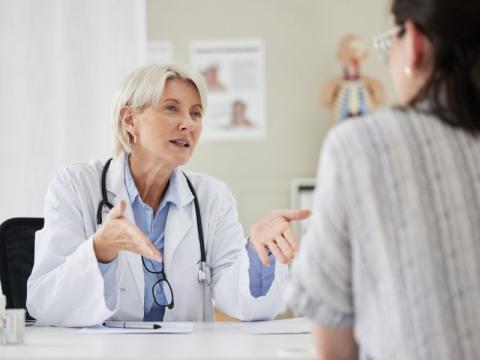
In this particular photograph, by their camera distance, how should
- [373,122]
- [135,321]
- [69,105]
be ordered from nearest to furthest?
[373,122] < [135,321] < [69,105]

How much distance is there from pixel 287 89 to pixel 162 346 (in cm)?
283

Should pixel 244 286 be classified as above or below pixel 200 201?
below

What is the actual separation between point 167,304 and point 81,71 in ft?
4.47

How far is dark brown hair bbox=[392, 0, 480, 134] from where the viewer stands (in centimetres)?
90

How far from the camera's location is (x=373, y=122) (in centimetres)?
92

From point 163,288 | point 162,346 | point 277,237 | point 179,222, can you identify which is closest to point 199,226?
point 179,222

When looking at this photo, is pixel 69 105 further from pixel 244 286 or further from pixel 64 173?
pixel 244 286

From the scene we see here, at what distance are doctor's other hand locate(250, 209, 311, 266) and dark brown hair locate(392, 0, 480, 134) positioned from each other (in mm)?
779

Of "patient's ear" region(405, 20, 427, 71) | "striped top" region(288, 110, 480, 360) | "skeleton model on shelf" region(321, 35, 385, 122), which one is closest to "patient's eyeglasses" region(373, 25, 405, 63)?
"patient's ear" region(405, 20, 427, 71)

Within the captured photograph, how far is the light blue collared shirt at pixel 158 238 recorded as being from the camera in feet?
6.38

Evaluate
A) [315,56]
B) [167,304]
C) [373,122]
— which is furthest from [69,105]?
[373,122]

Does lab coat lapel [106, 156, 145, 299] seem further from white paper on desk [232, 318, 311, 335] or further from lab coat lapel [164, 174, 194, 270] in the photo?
white paper on desk [232, 318, 311, 335]

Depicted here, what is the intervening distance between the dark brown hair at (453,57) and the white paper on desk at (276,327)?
846 mm

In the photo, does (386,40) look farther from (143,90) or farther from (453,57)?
(143,90)
